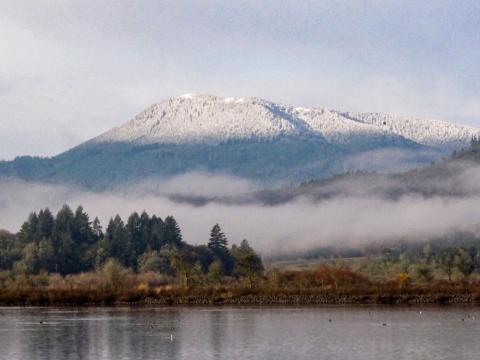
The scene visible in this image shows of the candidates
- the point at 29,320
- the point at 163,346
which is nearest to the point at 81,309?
the point at 29,320

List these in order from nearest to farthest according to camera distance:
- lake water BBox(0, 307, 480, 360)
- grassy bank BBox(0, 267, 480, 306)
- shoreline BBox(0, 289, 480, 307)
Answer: lake water BBox(0, 307, 480, 360) → shoreline BBox(0, 289, 480, 307) → grassy bank BBox(0, 267, 480, 306)

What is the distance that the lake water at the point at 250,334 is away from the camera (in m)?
75.9

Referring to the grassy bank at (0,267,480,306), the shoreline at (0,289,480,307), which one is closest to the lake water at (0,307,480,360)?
the shoreline at (0,289,480,307)

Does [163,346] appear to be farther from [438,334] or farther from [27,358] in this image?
[438,334]

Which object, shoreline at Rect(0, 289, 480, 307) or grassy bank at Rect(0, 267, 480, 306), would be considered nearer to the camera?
shoreline at Rect(0, 289, 480, 307)

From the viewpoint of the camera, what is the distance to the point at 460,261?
195 m

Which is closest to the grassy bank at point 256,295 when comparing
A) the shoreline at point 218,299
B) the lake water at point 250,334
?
the shoreline at point 218,299

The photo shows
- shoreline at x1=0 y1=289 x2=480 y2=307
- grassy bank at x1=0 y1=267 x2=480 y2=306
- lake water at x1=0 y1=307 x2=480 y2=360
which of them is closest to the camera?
lake water at x1=0 y1=307 x2=480 y2=360

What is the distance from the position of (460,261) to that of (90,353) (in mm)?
129437

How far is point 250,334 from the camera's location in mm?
92000

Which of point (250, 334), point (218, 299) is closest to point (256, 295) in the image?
point (218, 299)

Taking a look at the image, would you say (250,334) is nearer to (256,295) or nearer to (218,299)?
(218,299)

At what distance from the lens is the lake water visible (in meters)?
75.9

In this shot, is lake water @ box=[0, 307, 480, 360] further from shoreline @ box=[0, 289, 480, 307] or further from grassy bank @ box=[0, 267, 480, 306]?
→ grassy bank @ box=[0, 267, 480, 306]
